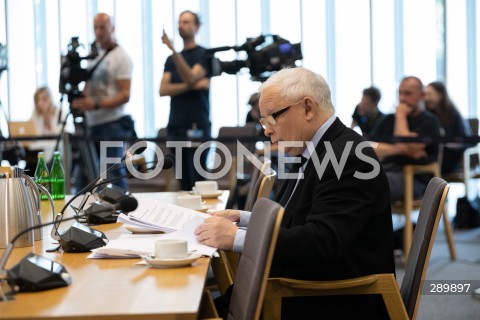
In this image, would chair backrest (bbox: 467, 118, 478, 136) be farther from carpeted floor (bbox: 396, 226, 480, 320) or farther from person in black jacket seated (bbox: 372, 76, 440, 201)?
person in black jacket seated (bbox: 372, 76, 440, 201)

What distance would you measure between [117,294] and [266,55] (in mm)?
3188

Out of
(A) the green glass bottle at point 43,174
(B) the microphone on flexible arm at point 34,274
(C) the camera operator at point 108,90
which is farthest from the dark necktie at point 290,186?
(C) the camera operator at point 108,90

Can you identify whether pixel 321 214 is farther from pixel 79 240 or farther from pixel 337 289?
pixel 79 240

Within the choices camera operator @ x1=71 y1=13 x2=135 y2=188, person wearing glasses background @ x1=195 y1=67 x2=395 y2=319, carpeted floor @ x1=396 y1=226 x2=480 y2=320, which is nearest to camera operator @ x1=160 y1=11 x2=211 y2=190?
camera operator @ x1=71 y1=13 x2=135 y2=188

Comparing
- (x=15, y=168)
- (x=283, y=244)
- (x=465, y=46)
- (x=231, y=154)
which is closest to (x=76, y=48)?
(x=231, y=154)

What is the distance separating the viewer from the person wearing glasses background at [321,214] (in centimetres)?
208

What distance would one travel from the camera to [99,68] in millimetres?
5250

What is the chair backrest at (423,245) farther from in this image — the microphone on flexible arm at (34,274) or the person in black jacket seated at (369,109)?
A: the person in black jacket seated at (369,109)

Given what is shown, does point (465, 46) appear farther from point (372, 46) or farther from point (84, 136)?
point (84, 136)

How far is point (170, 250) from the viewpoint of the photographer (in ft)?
5.90

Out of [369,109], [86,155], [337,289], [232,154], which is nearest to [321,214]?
[337,289]

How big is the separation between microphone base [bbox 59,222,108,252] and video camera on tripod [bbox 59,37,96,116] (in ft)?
10.4

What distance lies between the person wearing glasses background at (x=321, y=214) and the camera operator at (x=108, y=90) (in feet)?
9.48

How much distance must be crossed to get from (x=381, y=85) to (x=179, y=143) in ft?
12.9
